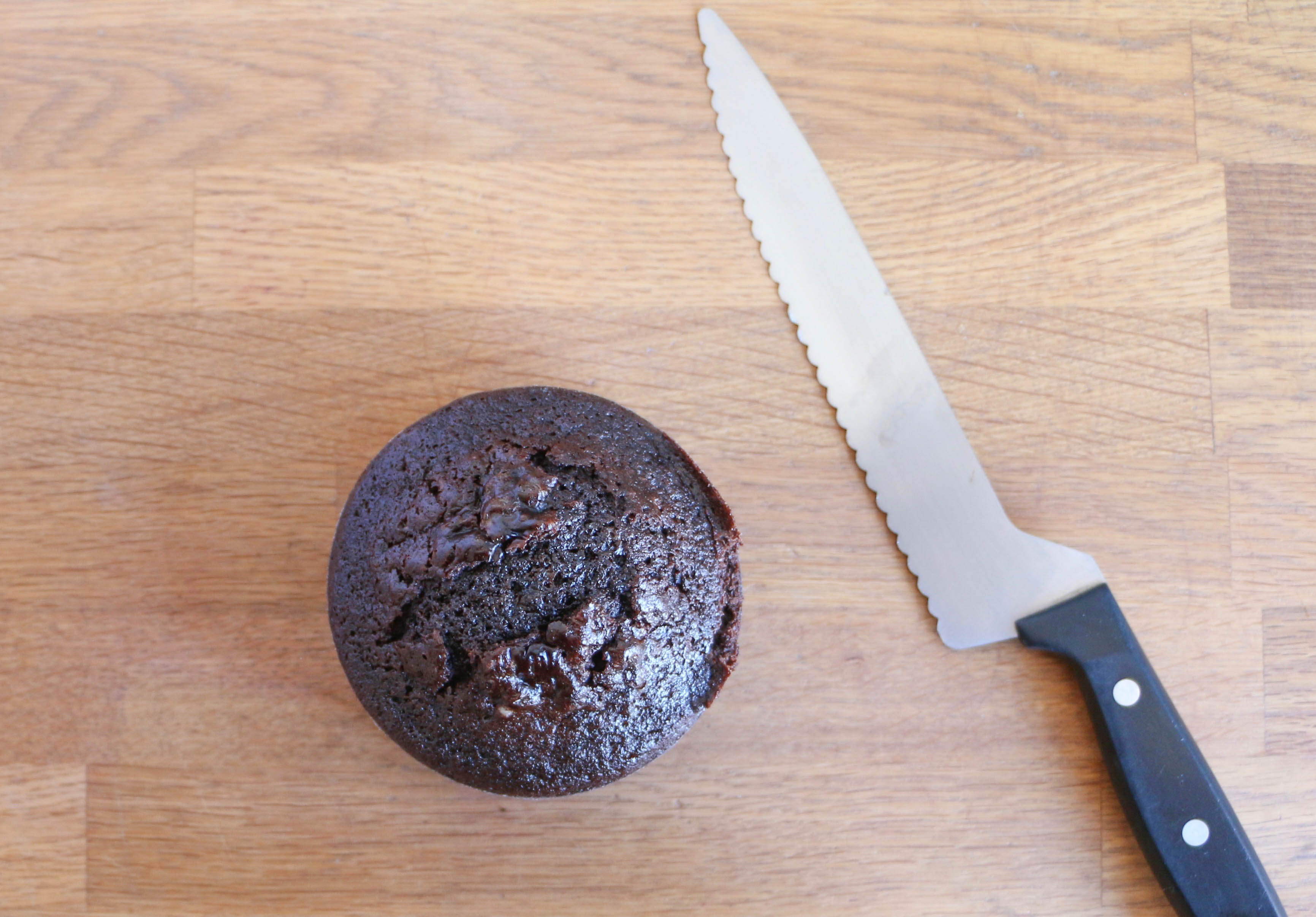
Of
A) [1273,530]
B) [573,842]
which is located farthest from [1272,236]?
[573,842]

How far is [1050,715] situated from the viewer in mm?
1648

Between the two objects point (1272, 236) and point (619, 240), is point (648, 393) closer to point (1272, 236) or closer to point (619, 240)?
point (619, 240)

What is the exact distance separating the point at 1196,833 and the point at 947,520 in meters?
0.66

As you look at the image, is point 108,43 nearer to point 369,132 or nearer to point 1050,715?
point 369,132

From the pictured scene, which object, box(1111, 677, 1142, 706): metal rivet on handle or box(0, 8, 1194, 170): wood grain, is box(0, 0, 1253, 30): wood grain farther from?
box(1111, 677, 1142, 706): metal rivet on handle

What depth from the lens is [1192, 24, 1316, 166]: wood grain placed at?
1722mm

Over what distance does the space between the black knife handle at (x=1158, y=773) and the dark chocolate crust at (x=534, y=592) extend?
0.64 m

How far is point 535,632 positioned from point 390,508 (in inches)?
11.9

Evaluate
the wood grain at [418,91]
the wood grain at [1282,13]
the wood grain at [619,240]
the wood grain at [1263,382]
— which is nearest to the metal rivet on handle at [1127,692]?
the wood grain at [1263,382]

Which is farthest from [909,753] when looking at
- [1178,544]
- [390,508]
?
[390,508]

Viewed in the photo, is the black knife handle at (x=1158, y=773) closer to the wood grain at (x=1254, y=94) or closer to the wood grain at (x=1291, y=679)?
the wood grain at (x=1291, y=679)

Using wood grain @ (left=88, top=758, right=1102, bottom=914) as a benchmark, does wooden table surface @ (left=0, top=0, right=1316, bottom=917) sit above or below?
above

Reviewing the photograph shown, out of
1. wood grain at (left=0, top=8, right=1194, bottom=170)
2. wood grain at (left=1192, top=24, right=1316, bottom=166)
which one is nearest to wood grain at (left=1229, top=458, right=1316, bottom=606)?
wood grain at (left=1192, top=24, right=1316, bottom=166)

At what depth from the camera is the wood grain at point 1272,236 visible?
1.71 m
